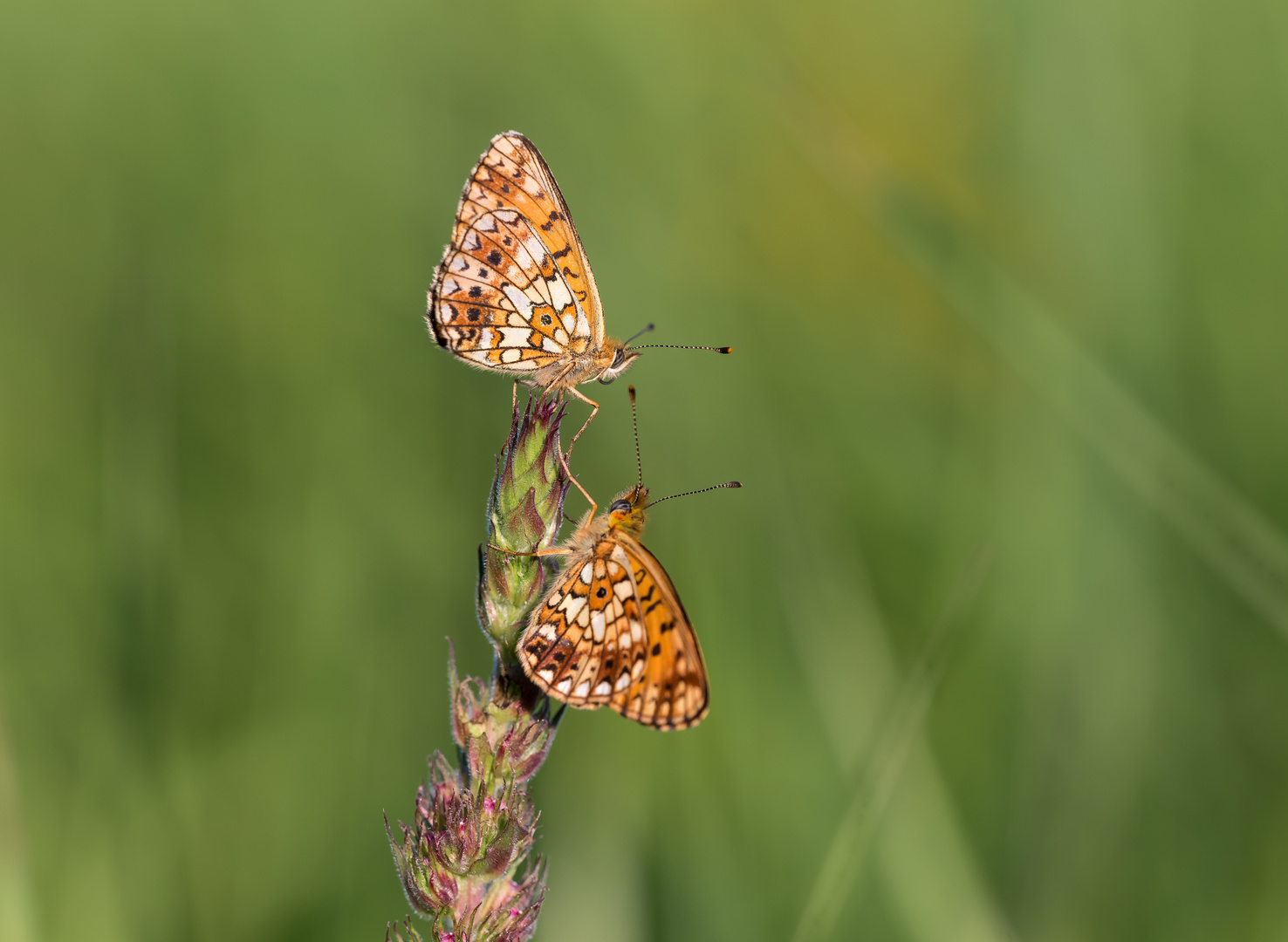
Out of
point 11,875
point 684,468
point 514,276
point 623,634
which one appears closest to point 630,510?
point 623,634

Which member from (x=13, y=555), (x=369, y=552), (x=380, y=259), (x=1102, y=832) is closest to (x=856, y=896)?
(x=1102, y=832)

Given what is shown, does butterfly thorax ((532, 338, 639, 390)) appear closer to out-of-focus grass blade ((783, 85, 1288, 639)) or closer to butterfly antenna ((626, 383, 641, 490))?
butterfly antenna ((626, 383, 641, 490))

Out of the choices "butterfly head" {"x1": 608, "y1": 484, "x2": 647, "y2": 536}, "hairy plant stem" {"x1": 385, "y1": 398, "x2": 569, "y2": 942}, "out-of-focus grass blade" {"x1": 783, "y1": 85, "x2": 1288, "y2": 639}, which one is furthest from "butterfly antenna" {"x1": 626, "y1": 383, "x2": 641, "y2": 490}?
"out-of-focus grass blade" {"x1": 783, "y1": 85, "x2": 1288, "y2": 639}

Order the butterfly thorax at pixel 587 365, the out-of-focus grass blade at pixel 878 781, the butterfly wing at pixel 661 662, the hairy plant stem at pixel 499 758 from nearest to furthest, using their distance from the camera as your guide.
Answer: the hairy plant stem at pixel 499 758 → the out-of-focus grass blade at pixel 878 781 → the butterfly wing at pixel 661 662 → the butterfly thorax at pixel 587 365

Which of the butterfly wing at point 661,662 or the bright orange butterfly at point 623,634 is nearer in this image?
the bright orange butterfly at point 623,634

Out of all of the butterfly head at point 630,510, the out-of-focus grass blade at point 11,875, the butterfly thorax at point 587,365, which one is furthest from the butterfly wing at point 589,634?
the out-of-focus grass blade at point 11,875

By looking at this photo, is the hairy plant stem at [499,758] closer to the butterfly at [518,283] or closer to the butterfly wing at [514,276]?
the butterfly at [518,283]

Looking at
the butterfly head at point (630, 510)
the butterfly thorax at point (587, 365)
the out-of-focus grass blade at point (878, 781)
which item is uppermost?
the butterfly thorax at point (587, 365)

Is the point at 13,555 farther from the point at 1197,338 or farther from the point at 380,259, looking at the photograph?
the point at 1197,338
